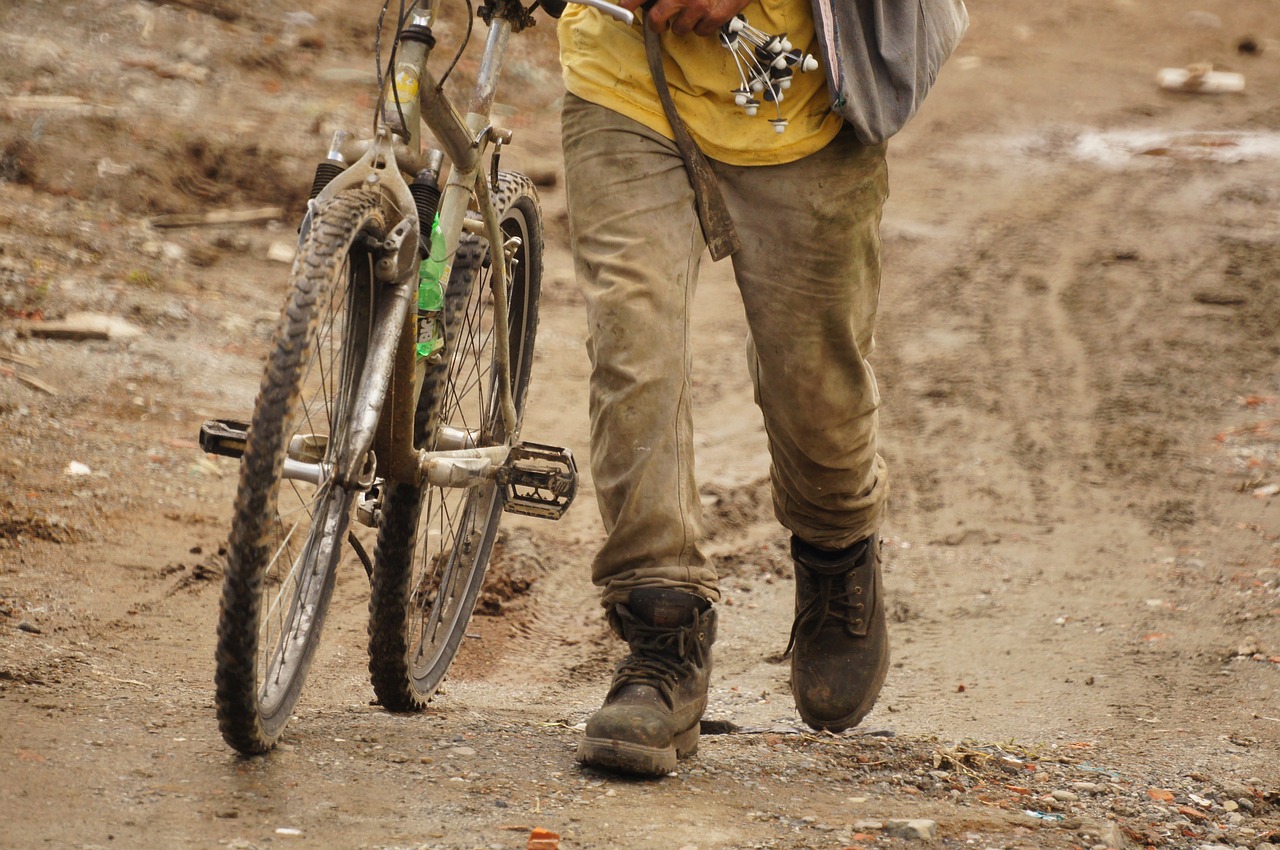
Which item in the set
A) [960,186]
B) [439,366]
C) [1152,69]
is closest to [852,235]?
[439,366]

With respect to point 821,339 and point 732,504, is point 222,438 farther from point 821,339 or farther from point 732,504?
point 732,504

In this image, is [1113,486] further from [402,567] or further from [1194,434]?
[402,567]

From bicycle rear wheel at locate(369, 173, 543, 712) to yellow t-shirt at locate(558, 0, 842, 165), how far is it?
1.40ft

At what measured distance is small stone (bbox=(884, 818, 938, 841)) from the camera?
2.37 metres

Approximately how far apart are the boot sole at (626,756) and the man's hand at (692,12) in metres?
1.36

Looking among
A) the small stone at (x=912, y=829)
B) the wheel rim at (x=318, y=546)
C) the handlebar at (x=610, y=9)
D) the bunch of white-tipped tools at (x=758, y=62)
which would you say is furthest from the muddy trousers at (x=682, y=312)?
the small stone at (x=912, y=829)

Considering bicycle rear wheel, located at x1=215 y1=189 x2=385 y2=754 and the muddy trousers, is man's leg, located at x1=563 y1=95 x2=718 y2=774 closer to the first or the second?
the muddy trousers

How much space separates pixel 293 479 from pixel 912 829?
3.98ft

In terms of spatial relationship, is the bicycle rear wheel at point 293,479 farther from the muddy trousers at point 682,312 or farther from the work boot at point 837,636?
the work boot at point 837,636

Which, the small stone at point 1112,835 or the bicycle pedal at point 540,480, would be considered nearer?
the small stone at point 1112,835

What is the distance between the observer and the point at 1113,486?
5.39 metres

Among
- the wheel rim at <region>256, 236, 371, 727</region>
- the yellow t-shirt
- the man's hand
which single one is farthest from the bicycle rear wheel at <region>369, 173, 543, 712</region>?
the man's hand

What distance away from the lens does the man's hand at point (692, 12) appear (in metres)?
2.62

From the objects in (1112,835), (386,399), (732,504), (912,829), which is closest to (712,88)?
(386,399)
